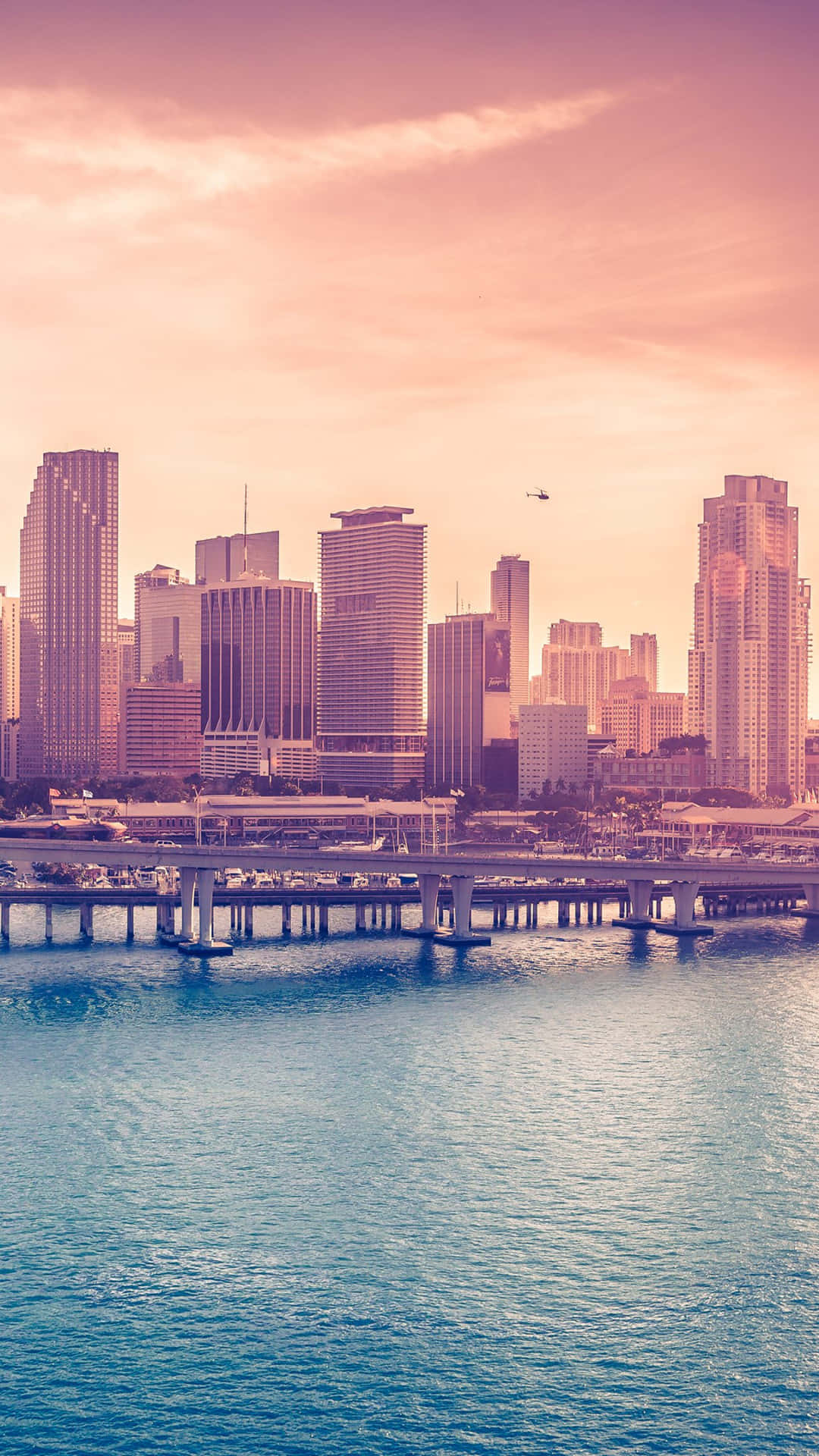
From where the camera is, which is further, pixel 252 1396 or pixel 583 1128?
pixel 583 1128

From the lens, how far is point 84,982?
112 metres

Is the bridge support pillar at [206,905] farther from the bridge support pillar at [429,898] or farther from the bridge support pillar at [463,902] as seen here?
the bridge support pillar at [463,902]

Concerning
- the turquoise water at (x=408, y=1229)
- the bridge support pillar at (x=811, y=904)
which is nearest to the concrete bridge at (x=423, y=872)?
the bridge support pillar at (x=811, y=904)

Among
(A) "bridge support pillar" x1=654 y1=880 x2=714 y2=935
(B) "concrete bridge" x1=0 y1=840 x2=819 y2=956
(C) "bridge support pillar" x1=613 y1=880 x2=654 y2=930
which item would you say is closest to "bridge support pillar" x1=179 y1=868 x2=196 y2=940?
(B) "concrete bridge" x1=0 y1=840 x2=819 y2=956

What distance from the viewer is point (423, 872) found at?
478 feet

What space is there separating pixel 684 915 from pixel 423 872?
83.4 ft

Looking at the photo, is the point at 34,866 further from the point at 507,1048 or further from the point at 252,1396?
the point at 252,1396

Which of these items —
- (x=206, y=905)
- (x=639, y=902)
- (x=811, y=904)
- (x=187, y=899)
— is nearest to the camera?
(x=206, y=905)

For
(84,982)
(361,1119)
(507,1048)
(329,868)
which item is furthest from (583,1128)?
(329,868)

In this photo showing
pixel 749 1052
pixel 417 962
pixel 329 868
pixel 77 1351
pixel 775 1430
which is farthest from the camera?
pixel 329 868

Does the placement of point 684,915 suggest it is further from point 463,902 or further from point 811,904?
point 811,904

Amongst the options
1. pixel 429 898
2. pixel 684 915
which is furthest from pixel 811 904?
pixel 429 898

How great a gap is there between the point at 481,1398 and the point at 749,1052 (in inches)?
1800

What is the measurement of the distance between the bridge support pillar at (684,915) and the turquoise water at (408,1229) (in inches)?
1712
